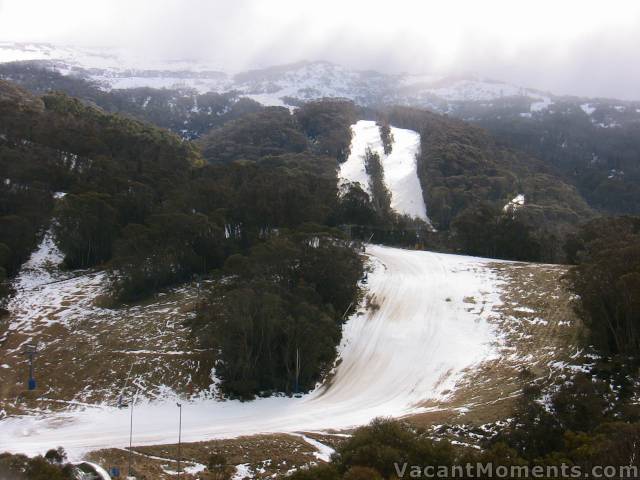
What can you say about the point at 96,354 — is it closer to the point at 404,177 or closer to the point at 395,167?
the point at 404,177

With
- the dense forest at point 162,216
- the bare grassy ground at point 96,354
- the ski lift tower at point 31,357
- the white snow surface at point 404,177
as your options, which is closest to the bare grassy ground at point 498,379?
the dense forest at point 162,216

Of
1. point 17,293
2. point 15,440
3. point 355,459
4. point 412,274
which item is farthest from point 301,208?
point 355,459

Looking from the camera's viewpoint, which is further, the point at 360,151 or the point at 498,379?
the point at 360,151

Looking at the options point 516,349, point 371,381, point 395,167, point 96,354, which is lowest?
point 371,381

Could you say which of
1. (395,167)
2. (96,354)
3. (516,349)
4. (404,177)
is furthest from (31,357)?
(395,167)

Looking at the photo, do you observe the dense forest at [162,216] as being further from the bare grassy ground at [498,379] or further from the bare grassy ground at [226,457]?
the bare grassy ground at [498,379]

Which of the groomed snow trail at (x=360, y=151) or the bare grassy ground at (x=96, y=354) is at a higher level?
the groomed snow trail at (x=360, y=151)
